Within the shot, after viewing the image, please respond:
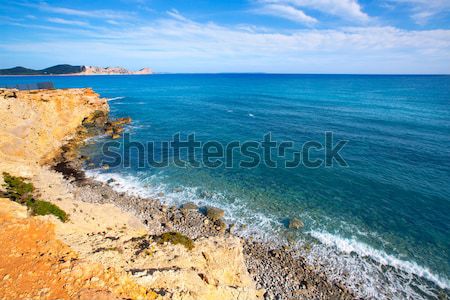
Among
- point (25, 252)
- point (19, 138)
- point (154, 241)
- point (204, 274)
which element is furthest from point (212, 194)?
point (19, 138)

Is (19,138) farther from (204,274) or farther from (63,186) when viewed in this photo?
(204,274)


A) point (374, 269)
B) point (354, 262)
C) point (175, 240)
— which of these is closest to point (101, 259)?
point (175, 240)

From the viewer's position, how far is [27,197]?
27.1m

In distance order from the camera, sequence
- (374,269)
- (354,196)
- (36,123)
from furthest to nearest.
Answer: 1. (36,123)
2. (354,196)
3. (374,269)

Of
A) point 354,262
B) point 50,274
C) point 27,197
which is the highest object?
point 50,274

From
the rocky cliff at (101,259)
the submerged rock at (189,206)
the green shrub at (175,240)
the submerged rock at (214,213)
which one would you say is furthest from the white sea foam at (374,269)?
the submerged rock at (189,206)

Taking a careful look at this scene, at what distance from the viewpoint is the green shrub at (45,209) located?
22891 mm

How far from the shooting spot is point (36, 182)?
111 feet

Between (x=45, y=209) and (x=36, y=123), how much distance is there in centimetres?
3520

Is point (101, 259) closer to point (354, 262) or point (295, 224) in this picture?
point (295, 224)

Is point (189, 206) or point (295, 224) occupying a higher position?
point (189, 206)

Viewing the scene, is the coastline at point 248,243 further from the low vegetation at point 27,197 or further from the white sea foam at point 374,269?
the low vegetation at point 27,197

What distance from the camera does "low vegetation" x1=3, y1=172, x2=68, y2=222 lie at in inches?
917

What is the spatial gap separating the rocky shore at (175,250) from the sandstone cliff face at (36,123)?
8960 millimetres
